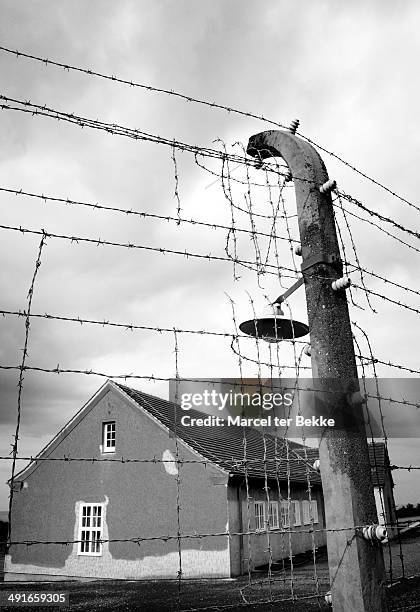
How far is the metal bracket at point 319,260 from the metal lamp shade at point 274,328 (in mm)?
537

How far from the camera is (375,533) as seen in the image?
11.0ft

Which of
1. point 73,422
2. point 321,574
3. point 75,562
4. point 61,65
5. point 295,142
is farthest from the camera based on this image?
point 73,422

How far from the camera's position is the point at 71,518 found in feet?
61.9

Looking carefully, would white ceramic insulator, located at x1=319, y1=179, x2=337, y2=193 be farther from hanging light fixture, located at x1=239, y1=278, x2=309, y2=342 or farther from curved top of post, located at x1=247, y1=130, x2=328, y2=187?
hanging light fixture, located at x1=239, y1=278, x2=309, y2=342

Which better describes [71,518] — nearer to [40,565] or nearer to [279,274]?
[40,565]

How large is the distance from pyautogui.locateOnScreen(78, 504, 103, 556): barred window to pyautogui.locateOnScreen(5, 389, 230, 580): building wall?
210 millimetres

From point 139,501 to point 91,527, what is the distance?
7.95 feet

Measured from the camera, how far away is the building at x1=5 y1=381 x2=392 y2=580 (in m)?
16.0

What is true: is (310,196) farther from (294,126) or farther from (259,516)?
(259,516)

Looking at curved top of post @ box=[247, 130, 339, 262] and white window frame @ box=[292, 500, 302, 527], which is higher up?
curved top of post @ box=[247, 130, 339, 262]

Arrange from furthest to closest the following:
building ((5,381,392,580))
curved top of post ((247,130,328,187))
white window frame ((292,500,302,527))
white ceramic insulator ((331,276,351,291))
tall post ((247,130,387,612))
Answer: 1. white window frame ((292,500,302,527))
2. building ((5,381,392,580))
3. curved top of post ((247,130,328,187))
4. white ceramic insulator ((331,276,351,291))
5. tall post ((247,130,387,612))

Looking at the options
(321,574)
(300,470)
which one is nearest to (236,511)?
(321,574)

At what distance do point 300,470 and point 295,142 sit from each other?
63.7 ft

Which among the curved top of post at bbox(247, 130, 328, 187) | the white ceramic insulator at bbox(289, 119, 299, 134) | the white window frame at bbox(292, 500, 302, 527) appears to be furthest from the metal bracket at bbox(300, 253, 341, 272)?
the white window frame at bbox(292, 500, 302, 527)
